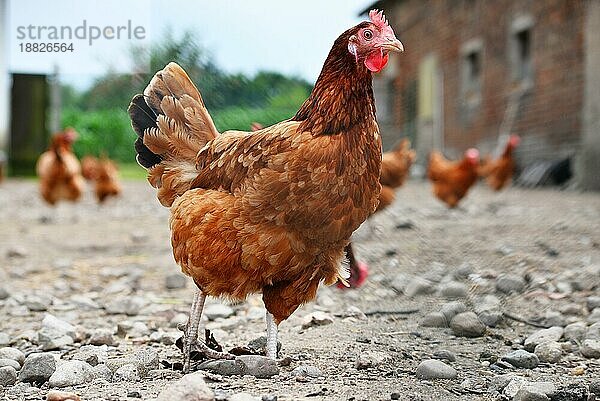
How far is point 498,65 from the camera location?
41.6 feet

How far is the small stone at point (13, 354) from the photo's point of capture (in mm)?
2574

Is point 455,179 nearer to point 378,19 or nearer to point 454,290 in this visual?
point 454,290

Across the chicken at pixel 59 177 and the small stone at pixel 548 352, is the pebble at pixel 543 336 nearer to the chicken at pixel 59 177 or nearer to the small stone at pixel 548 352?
the small stone at pixel 548 352

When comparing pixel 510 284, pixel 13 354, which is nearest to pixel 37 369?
pixel 13 354

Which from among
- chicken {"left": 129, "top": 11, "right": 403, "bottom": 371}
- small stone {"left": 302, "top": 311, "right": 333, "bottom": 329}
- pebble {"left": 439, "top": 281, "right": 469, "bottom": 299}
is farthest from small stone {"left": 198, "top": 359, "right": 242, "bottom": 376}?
pebble {"left": 439, "top": 281, "right": 469, "bottom": 299}

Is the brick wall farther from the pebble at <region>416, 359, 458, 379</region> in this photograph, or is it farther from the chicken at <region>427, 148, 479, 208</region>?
A: the pebble at <region>416, 359, 458, 379</region>

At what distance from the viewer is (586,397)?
2.00 metres

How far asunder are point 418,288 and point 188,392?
2.07 m

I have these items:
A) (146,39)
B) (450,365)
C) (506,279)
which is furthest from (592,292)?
(146,39)

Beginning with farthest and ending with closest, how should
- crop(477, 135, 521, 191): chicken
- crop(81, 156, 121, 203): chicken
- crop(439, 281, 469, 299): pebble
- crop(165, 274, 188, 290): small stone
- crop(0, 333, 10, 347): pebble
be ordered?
crop(477, 135, 521, 191): chicken < crop(81, 156, 121, 203): chicken < crop(165, 274, 188, 290): small stone < crop(439, 281, 469, 299): pebble < crop(0, 333, 10, 347): pebble

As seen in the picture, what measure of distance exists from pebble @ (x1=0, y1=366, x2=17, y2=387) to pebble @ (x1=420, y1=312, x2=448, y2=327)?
A: 5.19 ft

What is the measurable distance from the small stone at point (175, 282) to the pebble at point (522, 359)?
2.16 metres

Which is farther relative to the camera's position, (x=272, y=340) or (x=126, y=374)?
(x=272, y=340)

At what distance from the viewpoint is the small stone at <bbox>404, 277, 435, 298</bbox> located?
12.1 ft
